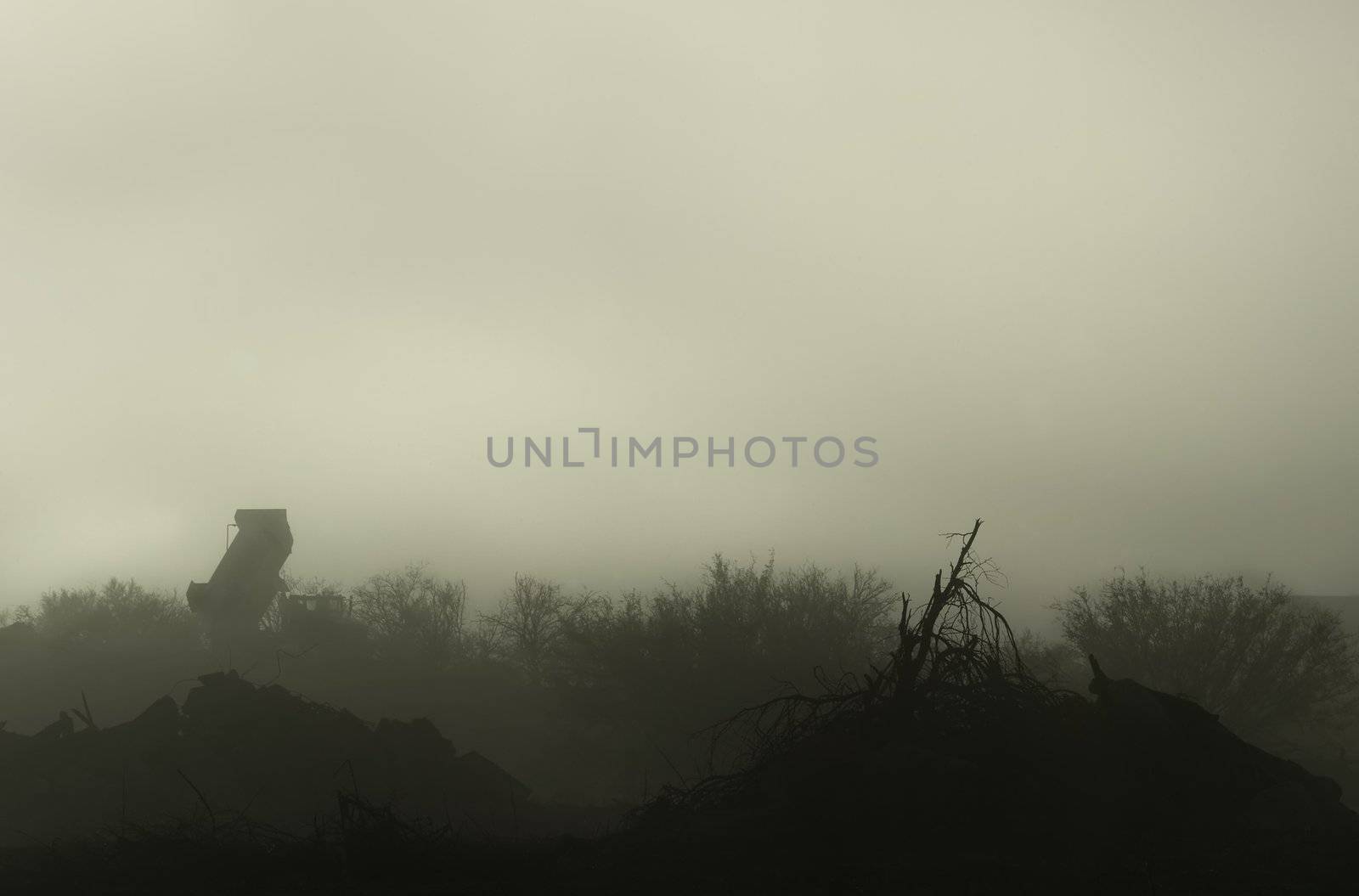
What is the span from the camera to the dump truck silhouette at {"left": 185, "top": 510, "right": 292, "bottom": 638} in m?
48.1

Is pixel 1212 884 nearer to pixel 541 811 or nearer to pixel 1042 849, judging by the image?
pixel 1042 849

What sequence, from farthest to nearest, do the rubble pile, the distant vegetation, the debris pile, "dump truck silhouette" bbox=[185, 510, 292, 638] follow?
"dump truck silhouette" bbox=[185, 510, 292, 638] → the distant vegetation → the rubble pile → the debris pile

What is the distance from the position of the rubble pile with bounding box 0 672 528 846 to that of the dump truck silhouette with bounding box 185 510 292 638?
2610 centimetres

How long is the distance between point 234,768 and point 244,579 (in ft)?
98.1

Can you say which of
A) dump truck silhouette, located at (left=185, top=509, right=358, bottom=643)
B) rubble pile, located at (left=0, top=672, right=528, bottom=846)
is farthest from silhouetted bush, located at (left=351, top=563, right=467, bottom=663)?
rubble pile, located at (left=0, top=672, right=528, bottom=846)

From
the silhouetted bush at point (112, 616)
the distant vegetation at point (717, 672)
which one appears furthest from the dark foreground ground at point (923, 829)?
the silhouetted bush at point (112, 616)

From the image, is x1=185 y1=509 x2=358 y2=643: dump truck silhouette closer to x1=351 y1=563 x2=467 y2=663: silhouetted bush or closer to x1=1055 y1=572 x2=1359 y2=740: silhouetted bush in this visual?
x1=351 y1=563 x2=467 y2=663: silhouetted bush

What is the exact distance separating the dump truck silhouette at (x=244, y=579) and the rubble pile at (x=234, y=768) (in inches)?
1027

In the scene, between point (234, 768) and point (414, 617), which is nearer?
point (234, 768)

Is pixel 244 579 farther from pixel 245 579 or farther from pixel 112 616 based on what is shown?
pixel 112 616

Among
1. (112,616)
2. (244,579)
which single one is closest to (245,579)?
(244,579)

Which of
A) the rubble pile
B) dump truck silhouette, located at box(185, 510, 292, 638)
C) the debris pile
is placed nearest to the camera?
the debris pile

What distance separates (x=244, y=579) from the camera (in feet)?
159

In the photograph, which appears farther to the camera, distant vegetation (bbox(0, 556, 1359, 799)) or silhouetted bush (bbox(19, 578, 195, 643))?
silhouetted bush (bbox(19, 578, 195, 643))
